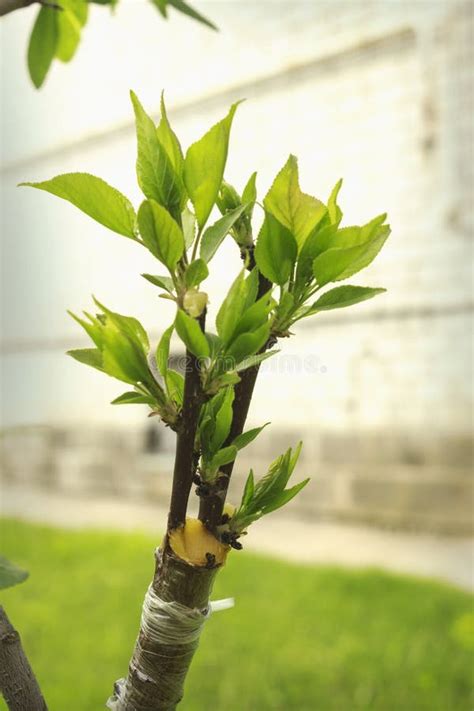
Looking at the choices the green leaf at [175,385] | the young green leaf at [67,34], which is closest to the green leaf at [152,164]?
the green leaf at [175,385]

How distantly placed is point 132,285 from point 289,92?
1829 mm

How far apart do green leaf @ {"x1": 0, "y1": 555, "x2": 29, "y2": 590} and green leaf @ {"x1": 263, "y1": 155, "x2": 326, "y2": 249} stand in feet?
1.00

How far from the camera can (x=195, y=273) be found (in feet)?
1.35

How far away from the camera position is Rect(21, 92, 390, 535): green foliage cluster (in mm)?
404

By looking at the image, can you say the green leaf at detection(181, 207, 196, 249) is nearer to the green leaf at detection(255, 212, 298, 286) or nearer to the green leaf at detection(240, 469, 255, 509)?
the green leaf at detection(255, 212, 298, 286)

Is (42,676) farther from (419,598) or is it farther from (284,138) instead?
(284,138)

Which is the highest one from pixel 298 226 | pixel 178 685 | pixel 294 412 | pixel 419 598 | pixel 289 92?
pixel 289 92

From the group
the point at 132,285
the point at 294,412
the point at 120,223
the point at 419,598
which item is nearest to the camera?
the point at 120,223

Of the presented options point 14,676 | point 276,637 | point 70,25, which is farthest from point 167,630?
point 276,637

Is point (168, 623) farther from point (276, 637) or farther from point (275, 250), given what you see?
point (276, 637)

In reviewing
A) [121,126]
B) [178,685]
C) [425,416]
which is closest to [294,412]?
[425,416]

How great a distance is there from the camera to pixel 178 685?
0.48 meters

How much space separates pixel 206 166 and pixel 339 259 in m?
0.09

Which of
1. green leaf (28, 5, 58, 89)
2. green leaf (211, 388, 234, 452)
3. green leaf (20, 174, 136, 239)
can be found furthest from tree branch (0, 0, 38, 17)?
green leaf (211, 388, 234, 452)
